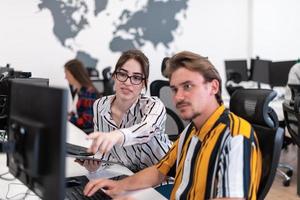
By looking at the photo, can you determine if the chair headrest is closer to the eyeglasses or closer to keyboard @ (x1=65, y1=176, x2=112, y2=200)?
the eyeglasses

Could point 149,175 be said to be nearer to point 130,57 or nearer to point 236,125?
point 236,125

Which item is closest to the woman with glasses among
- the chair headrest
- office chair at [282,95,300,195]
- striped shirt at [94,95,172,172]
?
striped shirt at [94,95,172,172]

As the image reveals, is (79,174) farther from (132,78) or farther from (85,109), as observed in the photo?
(85,109)

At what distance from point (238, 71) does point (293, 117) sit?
6.72 feet

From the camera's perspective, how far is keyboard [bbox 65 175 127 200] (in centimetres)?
147

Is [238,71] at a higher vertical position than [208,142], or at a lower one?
higher

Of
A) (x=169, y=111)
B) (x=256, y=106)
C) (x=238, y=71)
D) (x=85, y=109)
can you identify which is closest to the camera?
(x=256, y=106)

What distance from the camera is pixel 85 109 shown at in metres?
3.59

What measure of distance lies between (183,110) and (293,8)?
5394 mm

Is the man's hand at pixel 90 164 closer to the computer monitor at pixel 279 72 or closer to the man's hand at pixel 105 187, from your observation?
the man's hand at pixel 105 187

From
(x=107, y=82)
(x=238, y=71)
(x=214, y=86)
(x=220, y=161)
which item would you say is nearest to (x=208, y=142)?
(x=220, y=161)

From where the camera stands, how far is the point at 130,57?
191 centimetres

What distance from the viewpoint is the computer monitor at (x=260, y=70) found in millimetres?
4891

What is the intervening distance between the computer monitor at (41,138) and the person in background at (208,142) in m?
0.54
